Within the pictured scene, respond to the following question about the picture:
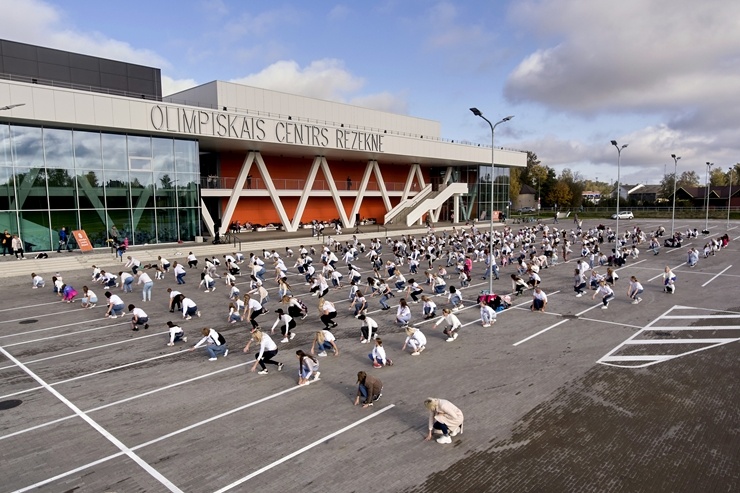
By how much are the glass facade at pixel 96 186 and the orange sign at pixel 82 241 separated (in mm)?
654

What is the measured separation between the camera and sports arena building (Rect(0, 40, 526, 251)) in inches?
1191

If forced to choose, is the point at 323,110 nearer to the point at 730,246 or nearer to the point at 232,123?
the point at 232,123

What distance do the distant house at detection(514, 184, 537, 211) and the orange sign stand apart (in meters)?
98.9

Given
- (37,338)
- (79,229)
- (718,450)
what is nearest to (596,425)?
(718,450)

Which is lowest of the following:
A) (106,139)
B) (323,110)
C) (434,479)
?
(434,479)

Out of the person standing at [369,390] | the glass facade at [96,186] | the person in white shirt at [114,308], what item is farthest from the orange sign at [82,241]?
the person standing at [369,390]

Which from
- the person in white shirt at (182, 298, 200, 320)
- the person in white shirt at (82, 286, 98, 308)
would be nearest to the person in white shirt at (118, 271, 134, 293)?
the person in white shirt at (82, 286, 98, 308)

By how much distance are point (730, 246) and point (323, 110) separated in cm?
4108

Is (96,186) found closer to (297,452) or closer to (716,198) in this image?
(297,452)

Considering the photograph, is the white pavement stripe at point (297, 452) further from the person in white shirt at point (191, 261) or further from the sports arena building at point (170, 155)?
the sports arena building at point (170, 155)

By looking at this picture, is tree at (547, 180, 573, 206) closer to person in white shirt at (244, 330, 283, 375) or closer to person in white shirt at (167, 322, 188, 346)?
person in white shirt at (167, 322, 188, 346)

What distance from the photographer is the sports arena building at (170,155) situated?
99.2 ft

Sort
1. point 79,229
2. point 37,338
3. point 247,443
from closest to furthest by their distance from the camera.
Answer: point 247,443 < point 37,338 < point 79,229

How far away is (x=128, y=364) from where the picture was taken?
42.3ft
